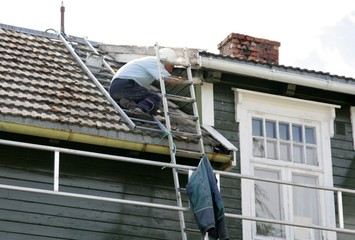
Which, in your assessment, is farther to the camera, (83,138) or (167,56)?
(167,56)

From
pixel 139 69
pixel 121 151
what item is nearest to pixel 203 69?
pixel 139 69

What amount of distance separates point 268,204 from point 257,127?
1.18 meters

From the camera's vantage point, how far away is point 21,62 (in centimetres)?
1415

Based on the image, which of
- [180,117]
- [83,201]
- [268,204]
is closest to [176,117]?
[180,117]

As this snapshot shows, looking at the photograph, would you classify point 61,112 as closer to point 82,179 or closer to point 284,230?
point 82,179

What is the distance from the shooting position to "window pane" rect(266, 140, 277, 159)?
1434 cm

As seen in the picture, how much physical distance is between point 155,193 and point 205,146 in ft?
3.00

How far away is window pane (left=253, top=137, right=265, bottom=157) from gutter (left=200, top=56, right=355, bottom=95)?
92 cm

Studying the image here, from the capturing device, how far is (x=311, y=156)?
1466 cm

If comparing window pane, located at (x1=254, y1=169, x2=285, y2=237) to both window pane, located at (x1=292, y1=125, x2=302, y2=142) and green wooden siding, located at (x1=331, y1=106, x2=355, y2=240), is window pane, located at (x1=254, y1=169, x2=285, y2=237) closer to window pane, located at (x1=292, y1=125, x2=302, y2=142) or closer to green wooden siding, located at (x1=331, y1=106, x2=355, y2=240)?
window pane, located at (x1=292, y1=125, x2=302, y2=142)

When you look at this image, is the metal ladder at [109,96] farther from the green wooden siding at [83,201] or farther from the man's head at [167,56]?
the man's head at [167,56]

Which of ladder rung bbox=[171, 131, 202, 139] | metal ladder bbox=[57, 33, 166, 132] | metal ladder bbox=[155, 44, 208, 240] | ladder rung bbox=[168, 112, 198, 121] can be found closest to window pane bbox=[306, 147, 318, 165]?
metal ladder bbox=[155, 44, 208, 240]

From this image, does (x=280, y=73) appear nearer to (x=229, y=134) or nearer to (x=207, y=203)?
(x=229, y=134)

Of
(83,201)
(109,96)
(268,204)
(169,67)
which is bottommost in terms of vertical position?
(83,201)
